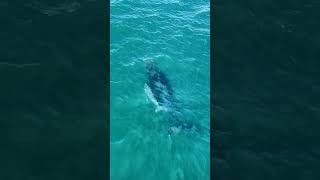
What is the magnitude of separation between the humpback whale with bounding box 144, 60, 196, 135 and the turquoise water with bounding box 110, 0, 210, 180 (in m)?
0.35

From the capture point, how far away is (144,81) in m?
26.3

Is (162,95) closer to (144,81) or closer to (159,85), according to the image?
(159,85)

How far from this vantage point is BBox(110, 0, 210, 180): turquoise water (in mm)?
21219

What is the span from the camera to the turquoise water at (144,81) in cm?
2122
